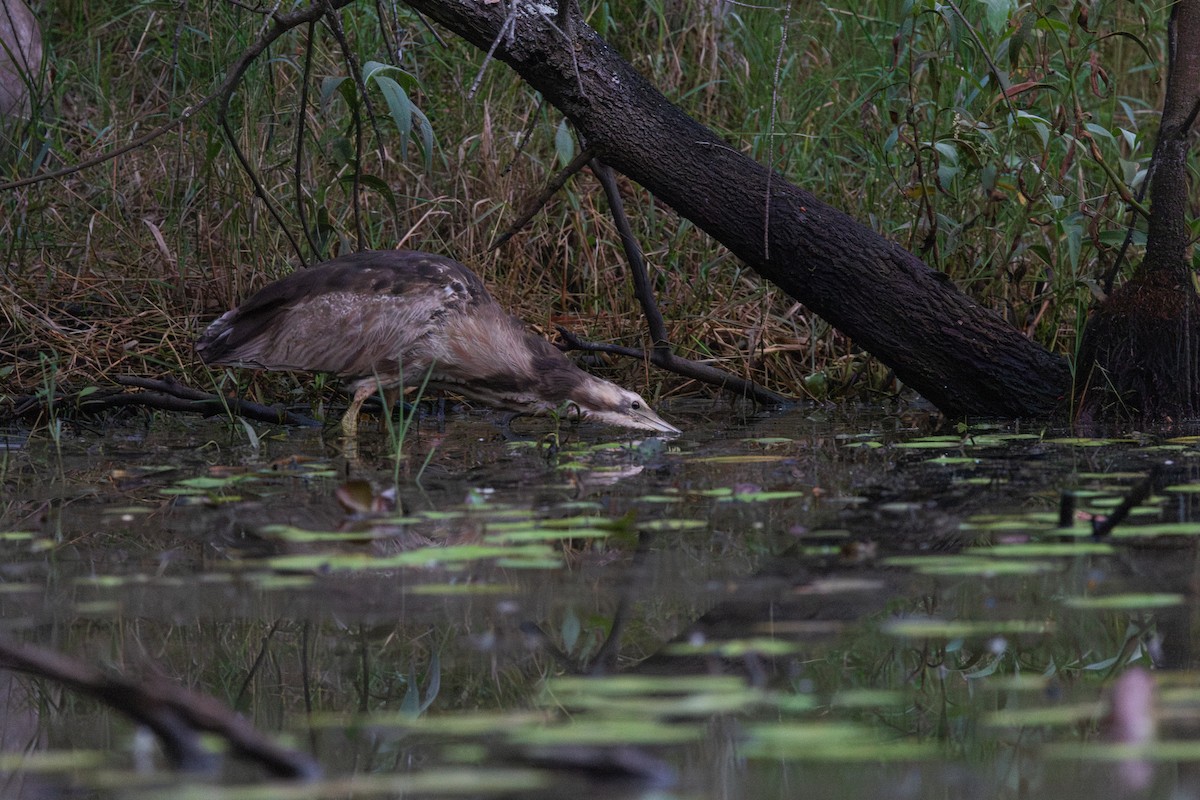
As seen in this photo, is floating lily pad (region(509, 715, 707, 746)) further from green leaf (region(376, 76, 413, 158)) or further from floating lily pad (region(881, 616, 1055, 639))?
green leaf (region(376, 76, 413, 158))

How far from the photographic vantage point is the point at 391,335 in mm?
5895

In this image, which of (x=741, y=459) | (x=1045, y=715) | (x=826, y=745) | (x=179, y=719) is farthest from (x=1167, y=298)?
(x=179, y=719)

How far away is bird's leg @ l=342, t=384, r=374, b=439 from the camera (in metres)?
5.60

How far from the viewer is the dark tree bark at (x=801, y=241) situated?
526 centimetres

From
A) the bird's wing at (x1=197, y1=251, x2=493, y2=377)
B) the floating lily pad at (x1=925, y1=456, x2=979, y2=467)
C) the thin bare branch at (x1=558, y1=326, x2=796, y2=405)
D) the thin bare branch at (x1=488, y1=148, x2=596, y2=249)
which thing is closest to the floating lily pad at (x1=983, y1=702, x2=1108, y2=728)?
the floating lily pad at (x1=925, y1=456, x2=979, y2=467)

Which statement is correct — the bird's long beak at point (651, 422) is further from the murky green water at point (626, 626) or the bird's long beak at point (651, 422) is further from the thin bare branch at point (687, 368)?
the murky green water at point (626, 626)

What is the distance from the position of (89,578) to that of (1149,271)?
3.84 metres

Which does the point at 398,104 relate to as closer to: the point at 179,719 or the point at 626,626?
the point at 626,626

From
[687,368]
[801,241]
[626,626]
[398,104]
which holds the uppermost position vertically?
[398,104]

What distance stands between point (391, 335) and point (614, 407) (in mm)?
980

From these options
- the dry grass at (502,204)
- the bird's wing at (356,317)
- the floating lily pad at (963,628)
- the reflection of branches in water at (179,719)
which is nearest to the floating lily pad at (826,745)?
the floating lily pad at (963,628)

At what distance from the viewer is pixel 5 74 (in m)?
8.32

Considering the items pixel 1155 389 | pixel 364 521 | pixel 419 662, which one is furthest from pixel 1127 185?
pixel 419 662

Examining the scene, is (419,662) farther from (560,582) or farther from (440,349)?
(440,349)
